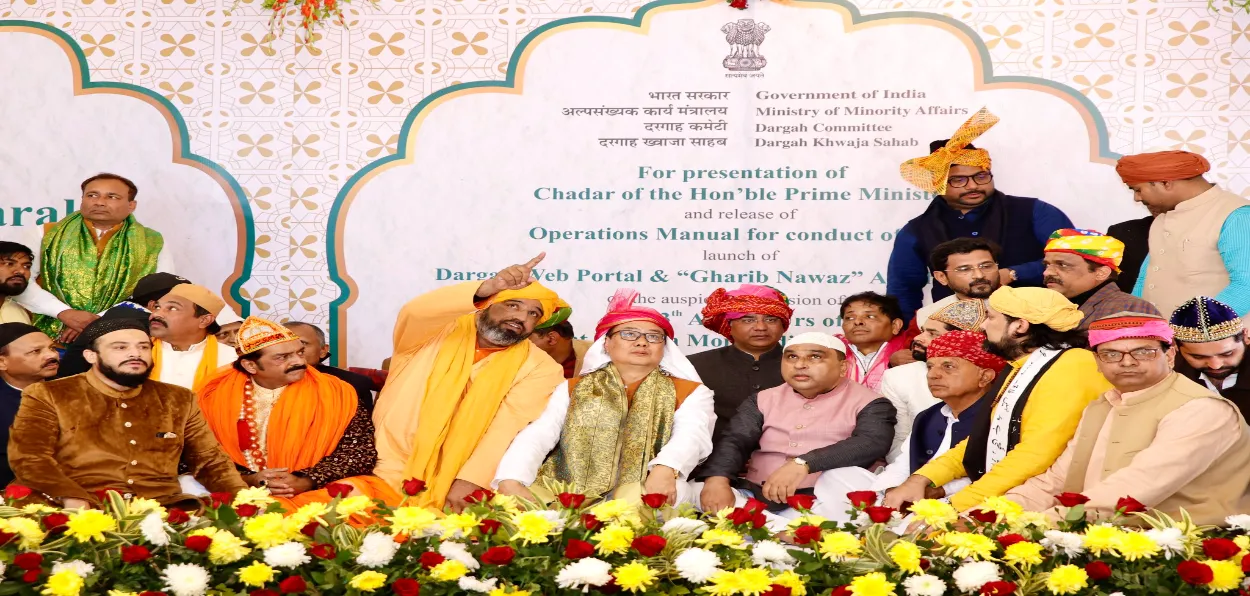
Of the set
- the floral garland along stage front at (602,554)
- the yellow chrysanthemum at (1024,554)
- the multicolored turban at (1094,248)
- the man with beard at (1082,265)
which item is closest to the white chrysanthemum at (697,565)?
the floral garland along stage front at (602,554)

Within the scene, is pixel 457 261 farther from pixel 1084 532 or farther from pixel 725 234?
pixel 1084 532

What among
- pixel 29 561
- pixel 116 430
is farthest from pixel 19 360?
pixel 29 561

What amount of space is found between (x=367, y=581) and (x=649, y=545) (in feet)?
2.05

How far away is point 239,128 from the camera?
6211 millimetres

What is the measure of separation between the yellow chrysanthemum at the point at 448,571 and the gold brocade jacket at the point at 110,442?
1.85 m

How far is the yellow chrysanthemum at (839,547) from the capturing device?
275 cm

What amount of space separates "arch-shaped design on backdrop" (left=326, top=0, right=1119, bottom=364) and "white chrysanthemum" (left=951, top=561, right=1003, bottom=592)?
3.59 metres

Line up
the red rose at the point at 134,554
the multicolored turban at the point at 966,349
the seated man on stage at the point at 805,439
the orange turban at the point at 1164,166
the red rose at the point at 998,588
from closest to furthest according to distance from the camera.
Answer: the red rose at the point at 998,588
the red rose at the point at 134,554
the multicolored turban at the point at 966,349
the seated man on stage at the point at 805,439
the orange turban at the point at 1164,166

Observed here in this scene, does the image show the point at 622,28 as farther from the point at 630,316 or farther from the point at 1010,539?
the point at 1010,539

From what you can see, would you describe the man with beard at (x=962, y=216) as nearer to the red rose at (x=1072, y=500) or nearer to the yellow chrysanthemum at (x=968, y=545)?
the red rose at (x=1072, y=500)

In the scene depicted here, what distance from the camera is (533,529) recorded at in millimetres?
2807

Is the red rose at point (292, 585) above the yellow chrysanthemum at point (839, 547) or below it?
below

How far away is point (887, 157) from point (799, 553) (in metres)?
3.43

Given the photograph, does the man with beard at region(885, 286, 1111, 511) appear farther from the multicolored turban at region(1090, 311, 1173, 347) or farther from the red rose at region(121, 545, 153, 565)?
the red rose at region(121, 545, 153, 565)
